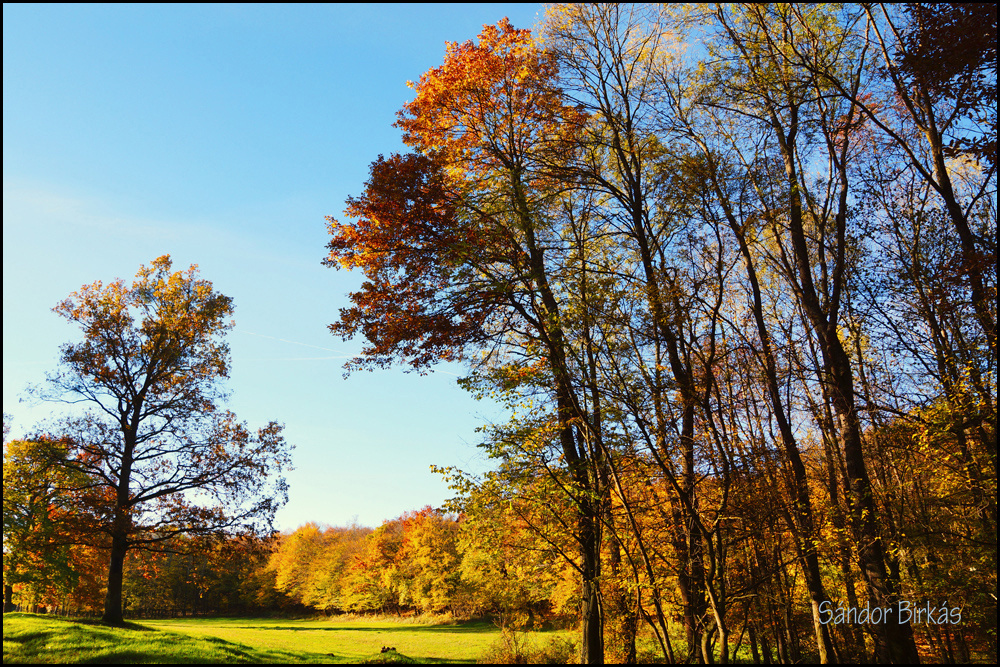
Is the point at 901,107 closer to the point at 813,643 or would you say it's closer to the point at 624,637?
the point at 624,637

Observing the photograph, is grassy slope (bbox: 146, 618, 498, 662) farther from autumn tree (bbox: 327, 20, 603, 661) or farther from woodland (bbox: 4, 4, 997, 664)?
autumn tree (bbox: 327, 20, 603, 661)

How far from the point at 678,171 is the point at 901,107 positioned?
4.37 meters

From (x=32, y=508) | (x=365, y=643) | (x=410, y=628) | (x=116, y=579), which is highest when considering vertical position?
(x=32, y=508)

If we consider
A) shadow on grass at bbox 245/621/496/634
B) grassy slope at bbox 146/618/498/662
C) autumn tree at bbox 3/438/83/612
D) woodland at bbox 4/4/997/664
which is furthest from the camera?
shadow on grass at bbox 245/621/496/634

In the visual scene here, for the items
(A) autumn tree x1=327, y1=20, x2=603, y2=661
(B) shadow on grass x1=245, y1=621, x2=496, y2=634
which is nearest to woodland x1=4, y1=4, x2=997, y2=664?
(A) autumn tree x1=327, y1=20, x2=603, y2=661

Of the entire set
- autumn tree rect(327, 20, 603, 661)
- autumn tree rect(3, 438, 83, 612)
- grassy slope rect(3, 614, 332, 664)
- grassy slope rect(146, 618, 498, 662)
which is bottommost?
grassy slope rect(146, 618, 498, 662)

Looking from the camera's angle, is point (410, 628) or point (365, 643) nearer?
point (365, 643)

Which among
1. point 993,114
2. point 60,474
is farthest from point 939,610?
point 60,474

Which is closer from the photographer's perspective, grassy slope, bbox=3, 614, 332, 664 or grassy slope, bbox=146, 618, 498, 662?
grassy slope, bbox=3, 614, 332, 664

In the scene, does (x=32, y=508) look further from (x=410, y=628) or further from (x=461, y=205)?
(x=410, y=628)

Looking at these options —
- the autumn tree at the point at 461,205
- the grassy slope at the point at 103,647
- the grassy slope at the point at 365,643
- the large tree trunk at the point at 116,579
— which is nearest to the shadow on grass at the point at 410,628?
the grassy slope at the point at 365,643

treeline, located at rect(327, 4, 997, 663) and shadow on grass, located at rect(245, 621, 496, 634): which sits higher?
treeline, located at rect(327, 4, 997, 663)

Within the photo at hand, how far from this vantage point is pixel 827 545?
888 centimetres

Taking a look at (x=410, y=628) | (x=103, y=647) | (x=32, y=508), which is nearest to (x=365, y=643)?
(x=410, y=628)
